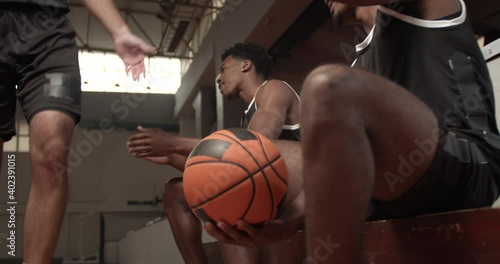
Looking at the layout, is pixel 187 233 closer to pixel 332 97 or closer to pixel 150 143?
pixel 150 143

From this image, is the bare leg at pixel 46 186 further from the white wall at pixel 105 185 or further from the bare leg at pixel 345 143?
the white wall at pixel 105 185

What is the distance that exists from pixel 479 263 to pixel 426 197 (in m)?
0.21

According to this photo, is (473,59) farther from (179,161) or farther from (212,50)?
(212,50)

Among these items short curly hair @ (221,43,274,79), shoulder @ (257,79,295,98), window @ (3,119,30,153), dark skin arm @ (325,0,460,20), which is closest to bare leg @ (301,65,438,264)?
dark skin arm @ (325,0,460,20)

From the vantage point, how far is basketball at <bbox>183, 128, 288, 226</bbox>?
132cm

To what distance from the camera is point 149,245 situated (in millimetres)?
7703

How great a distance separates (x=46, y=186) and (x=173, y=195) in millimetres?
945

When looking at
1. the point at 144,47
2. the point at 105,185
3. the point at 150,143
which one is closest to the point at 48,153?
the point at 144,47

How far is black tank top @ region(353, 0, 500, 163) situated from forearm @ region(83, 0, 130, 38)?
37.7 inches

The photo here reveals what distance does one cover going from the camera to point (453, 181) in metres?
1.26

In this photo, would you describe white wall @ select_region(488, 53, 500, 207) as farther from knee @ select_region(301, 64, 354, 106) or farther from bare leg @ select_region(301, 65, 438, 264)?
knee @ select_region(301, 64, 354, 106)

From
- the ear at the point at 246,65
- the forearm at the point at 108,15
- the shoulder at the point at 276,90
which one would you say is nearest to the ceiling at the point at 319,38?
the ear at the point at 246,65

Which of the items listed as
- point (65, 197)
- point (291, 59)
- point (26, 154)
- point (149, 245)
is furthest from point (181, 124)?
point (65, 197)

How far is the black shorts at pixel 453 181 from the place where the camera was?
4.06 ft
